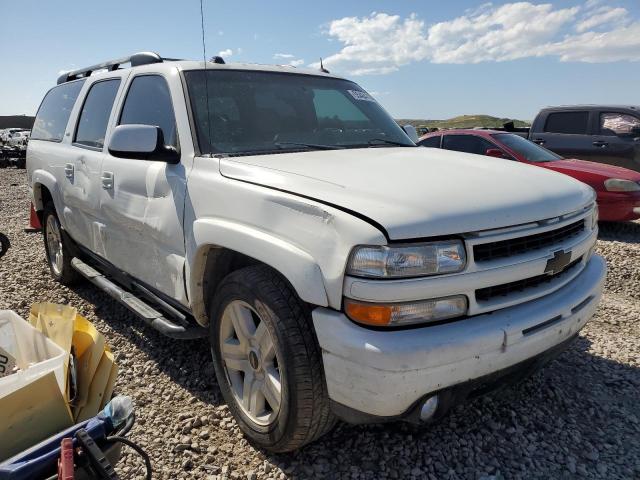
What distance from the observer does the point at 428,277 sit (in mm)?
1855

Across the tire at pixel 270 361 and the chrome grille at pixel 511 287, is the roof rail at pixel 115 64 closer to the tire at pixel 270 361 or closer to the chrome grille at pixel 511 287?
the tire at pixel 270 361

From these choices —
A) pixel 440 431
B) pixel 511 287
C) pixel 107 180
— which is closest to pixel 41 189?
pixel 107 180

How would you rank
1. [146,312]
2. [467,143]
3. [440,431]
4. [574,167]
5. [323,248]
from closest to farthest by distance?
[323,248] → [440,431] → [146,312] → [574,167] → [467,143]

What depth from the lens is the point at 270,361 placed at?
7.69 ft

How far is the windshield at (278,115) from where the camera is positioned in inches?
112

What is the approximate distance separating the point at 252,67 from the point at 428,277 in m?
2.15

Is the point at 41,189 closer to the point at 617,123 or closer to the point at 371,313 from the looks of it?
the point at 371,313

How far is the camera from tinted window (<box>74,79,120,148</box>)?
379 centimetres

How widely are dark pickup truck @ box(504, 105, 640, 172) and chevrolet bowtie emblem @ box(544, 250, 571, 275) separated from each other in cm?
785

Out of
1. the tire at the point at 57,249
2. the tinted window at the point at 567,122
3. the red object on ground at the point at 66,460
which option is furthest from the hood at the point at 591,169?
the red object on ground at the point at 66,460

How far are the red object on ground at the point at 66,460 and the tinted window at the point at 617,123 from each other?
9836 mm

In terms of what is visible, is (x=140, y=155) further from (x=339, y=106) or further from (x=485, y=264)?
(x=485, y=264)

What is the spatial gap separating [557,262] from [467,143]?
6.54 meters

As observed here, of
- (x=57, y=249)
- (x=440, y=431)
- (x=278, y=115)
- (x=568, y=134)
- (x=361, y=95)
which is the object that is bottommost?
(x=440, y=431)
